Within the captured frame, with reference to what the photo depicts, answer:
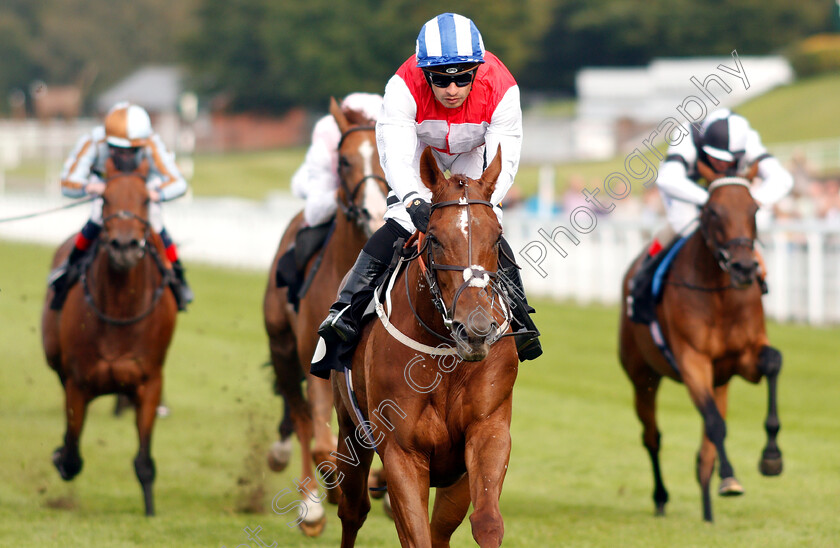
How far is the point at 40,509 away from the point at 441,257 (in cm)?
408

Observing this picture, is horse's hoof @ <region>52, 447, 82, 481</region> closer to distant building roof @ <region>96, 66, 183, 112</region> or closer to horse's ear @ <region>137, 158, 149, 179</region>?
horse's ear @ <region>137, 158, 149, 179</region>

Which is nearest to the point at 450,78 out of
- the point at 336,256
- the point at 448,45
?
the point at 448,45

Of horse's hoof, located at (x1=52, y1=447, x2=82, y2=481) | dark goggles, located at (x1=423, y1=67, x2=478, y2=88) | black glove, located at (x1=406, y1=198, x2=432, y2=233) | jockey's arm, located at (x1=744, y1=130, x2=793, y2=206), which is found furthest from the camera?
jockey's arm, located at (x1=744, y1=130, x2=793, y2=206)

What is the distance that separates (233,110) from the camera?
5888 centimetres

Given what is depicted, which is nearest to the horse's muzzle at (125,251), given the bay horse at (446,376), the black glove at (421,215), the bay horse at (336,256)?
the bay horse at (336,256)

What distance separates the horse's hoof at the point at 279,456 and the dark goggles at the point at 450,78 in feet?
12.9

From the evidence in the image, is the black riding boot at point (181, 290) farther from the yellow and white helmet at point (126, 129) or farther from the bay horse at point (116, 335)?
the yellow and white helmet at point (126, 129)

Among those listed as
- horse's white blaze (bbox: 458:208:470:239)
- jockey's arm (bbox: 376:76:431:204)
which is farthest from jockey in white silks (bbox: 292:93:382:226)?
horse's white blaze (bbox: 458:208:470:239)

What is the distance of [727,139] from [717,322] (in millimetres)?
1123

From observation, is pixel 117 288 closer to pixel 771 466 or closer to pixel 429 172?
pixel 429 172

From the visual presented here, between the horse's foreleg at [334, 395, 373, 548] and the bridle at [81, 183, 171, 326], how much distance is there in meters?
2.33

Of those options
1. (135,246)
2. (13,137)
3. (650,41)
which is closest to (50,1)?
(13,137)

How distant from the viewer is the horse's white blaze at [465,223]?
13.5ft

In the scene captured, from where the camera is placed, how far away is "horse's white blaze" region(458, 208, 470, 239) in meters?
4.11
